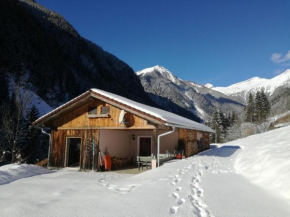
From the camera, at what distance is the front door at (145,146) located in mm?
14773

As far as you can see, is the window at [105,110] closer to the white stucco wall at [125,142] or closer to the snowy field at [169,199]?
the white stucco wall at [125,142]

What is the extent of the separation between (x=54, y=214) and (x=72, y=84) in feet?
175

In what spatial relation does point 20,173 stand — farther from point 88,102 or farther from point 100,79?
point 100,79

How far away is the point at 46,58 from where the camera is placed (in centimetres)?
5141

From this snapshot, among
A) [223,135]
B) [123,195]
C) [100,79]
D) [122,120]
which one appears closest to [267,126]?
[223,135]

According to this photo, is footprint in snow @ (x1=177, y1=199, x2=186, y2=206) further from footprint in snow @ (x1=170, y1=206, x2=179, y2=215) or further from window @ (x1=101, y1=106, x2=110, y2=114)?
window @ (x1=101, y1=106, x2=110, y2=114)

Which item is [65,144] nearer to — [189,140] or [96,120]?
[96,120]

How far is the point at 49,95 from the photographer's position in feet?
148

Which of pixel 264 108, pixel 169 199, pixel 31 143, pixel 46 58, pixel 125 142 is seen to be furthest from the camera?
pixel 46 58

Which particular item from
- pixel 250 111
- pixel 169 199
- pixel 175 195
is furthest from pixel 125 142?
pixel 250 111

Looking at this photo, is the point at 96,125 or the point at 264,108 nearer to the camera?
the point at 96,125

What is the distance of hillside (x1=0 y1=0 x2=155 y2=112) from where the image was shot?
4178 cm

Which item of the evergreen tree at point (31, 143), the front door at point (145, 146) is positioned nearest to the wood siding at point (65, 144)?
the front door at point (145, 146)

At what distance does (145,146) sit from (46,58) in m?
46.7
